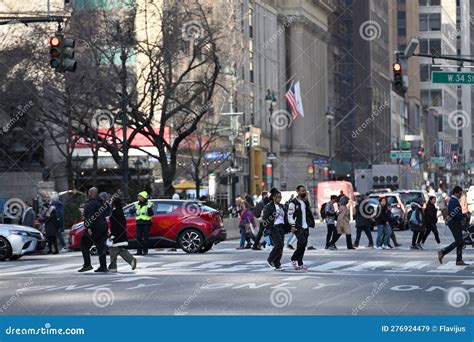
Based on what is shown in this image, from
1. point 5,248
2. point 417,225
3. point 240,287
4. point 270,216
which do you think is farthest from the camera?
point 417,225

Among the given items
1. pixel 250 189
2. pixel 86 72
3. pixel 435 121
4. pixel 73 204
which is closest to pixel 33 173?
pixel 86 72

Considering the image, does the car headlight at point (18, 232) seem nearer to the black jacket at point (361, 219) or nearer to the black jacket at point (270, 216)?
the black jacket at point (270, 216)

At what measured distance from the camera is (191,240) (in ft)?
118

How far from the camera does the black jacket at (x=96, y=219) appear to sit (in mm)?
26094

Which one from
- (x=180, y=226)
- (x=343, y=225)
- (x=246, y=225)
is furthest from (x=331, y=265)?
(x=246, y=225)

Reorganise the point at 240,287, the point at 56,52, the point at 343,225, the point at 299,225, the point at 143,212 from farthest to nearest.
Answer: the point at 343,225 < the point at 143,212 < the point at 56,52 < the point at 299,225 < the point at 240,287

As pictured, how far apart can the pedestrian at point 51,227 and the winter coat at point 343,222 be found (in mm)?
8589

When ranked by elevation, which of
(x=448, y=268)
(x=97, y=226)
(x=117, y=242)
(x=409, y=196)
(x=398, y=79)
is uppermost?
(x=398, y=79)

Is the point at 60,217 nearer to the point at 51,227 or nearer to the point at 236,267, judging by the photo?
the point at 51,227

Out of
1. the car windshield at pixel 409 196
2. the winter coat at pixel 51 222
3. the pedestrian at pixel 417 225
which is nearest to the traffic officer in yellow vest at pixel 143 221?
the winter coat at pixel 51 222

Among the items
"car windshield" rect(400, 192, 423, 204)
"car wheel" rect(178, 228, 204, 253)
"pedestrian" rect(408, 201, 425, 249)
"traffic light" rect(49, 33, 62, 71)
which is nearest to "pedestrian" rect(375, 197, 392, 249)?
"pedestrian" rect(408, 201, 425, 249)

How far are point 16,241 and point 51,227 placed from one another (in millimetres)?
4604

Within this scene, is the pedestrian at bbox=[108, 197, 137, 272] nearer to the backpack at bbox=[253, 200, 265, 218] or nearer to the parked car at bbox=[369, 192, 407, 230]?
the backpack at bbox=[253, 200, 265, 218]

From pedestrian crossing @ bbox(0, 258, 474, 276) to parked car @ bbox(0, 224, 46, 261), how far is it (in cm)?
150
